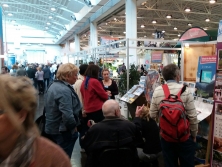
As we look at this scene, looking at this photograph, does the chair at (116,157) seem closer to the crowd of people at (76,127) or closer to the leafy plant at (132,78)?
the crowd of people at (76,127)

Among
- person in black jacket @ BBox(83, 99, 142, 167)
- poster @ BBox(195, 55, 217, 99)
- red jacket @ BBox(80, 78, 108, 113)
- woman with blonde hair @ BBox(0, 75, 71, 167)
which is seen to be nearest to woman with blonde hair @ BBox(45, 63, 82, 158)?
person in black jacket @ BBox(83, 99, 142, 167)

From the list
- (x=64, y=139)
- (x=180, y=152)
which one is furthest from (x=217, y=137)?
(x=64, y=139)

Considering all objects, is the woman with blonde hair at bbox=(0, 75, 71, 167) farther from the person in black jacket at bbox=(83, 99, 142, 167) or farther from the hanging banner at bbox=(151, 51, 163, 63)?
the hanging banner at bbox=(151, 51, 163, 63)

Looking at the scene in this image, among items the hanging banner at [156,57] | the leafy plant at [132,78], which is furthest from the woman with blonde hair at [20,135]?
the hanging banner at [156,57]

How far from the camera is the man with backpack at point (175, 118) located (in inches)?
90.1

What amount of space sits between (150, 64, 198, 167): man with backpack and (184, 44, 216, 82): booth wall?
1.91 m

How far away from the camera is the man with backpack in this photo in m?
2.29

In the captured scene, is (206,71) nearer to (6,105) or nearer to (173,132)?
(173,132)

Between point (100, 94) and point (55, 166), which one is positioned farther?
point (100, 94)

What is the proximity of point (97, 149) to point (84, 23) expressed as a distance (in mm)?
14593

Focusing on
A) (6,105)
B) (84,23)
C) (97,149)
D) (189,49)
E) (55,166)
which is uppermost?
(84,23)

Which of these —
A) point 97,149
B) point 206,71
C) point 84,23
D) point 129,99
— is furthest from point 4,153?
point 84,23

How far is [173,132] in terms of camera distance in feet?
7.58

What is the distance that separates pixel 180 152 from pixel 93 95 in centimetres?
153
